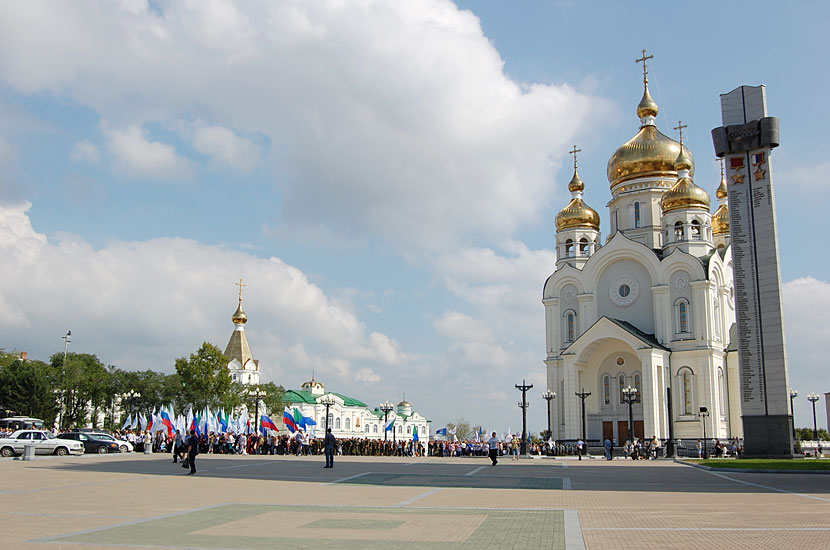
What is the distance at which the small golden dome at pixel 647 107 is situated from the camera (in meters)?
60.2

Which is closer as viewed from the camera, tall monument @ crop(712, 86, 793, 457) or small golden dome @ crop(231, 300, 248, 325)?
tall monument @ crop(712, 86, 793, 457)

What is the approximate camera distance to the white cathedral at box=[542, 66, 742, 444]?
49.4 metres

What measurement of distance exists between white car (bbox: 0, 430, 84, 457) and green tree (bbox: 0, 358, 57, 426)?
29.0m

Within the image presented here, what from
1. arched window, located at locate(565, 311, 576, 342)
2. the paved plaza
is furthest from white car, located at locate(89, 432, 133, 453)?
arched window, located at locate(565, 311, 576, 342)

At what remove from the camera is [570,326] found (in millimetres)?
56688

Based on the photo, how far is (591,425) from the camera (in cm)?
5288

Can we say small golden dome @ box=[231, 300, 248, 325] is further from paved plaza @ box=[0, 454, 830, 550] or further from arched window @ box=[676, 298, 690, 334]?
paved plaza @ box=[0, 454, 830, 550]

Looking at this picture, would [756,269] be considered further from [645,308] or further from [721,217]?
[721,217]

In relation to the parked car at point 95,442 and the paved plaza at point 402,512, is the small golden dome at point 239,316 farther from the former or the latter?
the paved plaza at point 402,512

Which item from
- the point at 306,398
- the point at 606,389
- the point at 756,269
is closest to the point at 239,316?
the point at 306,398

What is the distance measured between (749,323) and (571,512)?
84.3ft

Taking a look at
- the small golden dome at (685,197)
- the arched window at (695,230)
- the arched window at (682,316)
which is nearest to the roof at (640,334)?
the arched window at (682,316)

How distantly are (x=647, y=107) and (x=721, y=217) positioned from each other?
1092cm

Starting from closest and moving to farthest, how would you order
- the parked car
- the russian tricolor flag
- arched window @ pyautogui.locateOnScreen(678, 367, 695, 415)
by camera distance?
the parked car < the russian tricolor flag < arched window @ pyautogui.locateOnScreen(678, 367, 695, 415)
